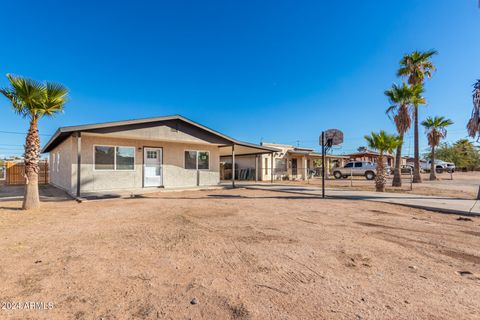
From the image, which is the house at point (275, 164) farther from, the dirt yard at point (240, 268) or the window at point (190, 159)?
the dirt yard at point (240, 268)

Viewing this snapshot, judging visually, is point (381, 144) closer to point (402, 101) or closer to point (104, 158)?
point (402, 101)

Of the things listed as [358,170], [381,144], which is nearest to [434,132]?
[358,170]

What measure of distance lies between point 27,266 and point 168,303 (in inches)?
87.8

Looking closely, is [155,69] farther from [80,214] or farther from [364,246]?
[364,246]

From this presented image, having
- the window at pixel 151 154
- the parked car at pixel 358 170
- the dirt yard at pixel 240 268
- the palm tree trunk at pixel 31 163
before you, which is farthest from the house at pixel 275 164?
the palm tree trunk at pixel 31 163

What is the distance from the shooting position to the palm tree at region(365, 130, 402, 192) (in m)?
12.0

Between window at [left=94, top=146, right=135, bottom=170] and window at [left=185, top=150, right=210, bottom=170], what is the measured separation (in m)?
2.95

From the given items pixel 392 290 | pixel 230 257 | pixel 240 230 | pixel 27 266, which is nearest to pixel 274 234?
pixel 240 230

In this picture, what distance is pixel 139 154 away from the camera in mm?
11945

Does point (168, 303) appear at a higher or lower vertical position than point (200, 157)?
lower

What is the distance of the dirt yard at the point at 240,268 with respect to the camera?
7.26 feet

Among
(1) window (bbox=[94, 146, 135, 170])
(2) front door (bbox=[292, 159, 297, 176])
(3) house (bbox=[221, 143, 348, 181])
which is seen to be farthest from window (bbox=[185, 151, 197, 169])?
(2) front door (bbox=[292, 159, 297, 176])

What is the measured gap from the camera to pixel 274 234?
4.66 m

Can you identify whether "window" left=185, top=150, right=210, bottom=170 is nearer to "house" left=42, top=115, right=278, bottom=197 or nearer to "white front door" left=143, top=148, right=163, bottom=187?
"house" left=42, top=115, right=278, bottom=197
